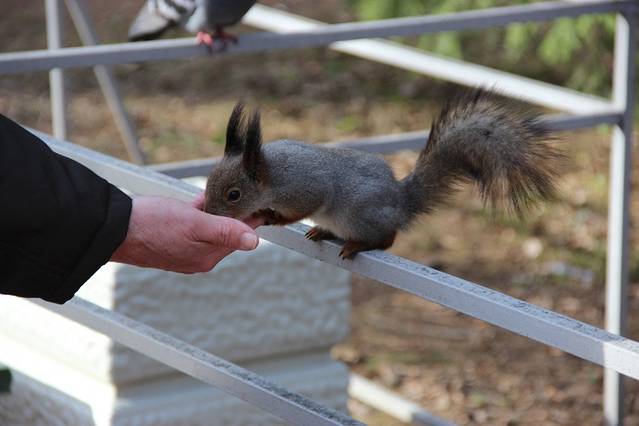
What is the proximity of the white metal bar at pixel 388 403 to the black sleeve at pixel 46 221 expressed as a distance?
136 cm

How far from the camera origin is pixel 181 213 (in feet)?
4.09

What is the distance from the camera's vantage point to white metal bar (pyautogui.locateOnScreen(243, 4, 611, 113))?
2.62m

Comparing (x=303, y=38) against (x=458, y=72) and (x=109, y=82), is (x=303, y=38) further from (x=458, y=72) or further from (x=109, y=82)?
(x=109, y=82)

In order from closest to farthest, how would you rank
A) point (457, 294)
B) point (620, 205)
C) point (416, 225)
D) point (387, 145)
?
1. point (457, 294)
2. point (416, 225)
3. point (387, 145)
4. point (620, 205)

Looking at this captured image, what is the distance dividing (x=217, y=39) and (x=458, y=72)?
61 centimetres

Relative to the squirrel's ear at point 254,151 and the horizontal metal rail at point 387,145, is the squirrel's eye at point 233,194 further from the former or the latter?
the horizontal metal rail at point 387,145

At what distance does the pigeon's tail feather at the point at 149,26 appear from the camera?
10.6 feet

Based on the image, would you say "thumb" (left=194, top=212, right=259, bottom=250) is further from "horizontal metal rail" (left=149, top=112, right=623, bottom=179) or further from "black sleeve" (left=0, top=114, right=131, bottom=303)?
"horizontal metal rail" (left=149, top=112, right=623, bottom=179)

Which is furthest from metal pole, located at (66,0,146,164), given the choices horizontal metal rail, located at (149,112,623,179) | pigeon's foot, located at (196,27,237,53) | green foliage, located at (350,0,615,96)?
green foliage, located at (350,0,615,96)

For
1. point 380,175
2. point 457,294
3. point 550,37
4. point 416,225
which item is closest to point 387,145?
point 416,225

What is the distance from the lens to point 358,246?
5.03 ft

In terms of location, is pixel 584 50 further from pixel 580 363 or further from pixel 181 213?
pixel 181 213

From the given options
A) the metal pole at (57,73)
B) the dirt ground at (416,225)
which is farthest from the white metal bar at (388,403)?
the metal pole at (57,73)

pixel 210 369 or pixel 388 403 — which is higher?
pixel 210 369
